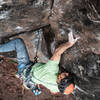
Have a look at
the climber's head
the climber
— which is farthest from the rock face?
the climber's head

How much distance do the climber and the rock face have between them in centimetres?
24

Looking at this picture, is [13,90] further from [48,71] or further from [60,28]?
[60,28]

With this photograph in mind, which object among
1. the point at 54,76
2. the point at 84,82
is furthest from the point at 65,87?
the point at 84,82

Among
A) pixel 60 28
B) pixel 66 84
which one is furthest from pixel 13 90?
pixel 66 84

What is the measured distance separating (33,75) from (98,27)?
4.66 feet

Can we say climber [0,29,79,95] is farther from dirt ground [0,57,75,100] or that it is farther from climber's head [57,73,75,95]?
dirt ground [0,57,75,100]

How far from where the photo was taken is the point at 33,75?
10.3 feet

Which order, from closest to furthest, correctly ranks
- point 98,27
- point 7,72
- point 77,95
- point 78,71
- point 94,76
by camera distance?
point 98,27, point 94,76, point 78,71, point 77,95, point 7,72

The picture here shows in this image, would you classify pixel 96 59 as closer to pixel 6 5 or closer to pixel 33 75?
pixel 33 75

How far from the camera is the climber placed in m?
2.81

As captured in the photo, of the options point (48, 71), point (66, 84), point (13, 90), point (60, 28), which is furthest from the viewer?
point (13, 90)

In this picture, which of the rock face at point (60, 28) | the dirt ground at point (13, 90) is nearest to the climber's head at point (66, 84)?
the rock face at point (60, 28)

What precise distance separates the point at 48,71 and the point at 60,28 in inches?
35.8

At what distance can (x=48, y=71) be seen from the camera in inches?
118
